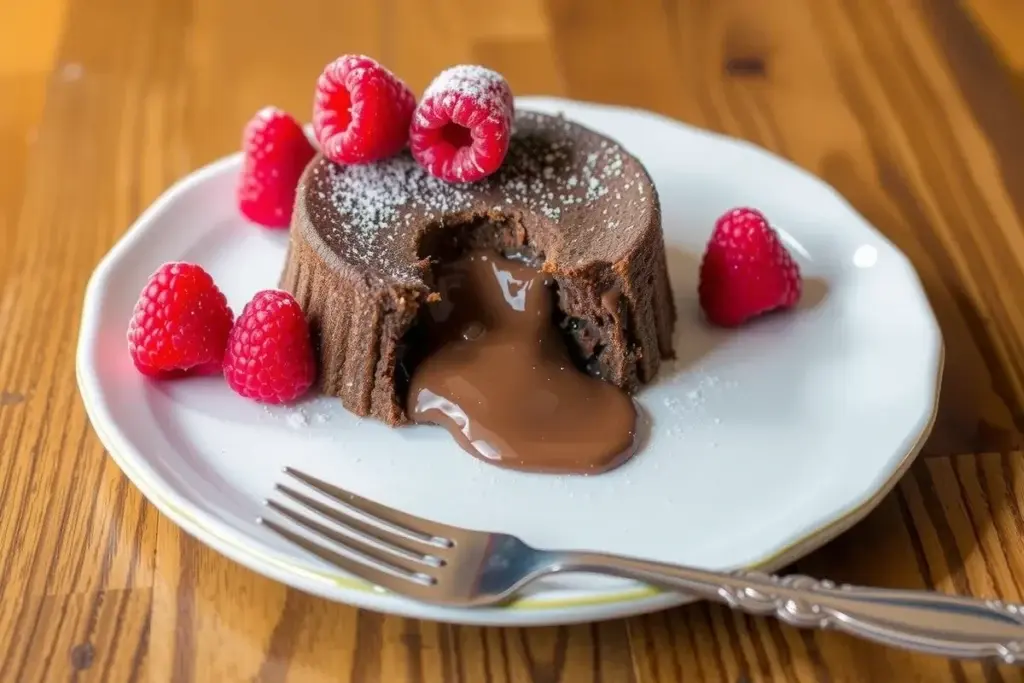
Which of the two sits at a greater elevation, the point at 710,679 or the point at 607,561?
the point at 607,561

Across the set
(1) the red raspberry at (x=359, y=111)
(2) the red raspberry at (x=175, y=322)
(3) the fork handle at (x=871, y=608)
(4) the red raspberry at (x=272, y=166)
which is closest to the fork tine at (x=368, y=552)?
(3) the fork handle at (x=871, y=608)

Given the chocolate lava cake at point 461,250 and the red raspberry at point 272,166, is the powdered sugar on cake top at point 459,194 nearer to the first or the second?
the chocolate lava cake at point 461,250

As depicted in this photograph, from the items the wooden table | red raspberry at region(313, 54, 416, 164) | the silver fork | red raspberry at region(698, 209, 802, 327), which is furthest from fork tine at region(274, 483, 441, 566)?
red raspberry at region(698, 209, 802, 327)

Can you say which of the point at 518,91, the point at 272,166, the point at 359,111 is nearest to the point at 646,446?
the point at 359,111

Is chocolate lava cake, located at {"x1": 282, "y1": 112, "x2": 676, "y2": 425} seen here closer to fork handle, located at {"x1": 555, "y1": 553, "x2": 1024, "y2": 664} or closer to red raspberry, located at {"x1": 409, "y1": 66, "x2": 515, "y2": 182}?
red raspberry, located at {"x1": 409, "y1": 66, "x2": 515, "y2": 182}

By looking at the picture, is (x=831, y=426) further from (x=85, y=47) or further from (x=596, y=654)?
(x=85, y=47)

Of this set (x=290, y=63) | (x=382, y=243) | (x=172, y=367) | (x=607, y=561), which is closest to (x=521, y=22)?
(x=290, y=63)
